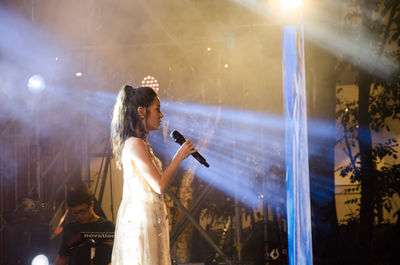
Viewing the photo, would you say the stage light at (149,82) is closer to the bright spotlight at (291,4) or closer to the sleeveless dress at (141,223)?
the bright spotlight at (291,4)

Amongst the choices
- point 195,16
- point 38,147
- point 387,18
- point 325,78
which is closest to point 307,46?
point 325,78

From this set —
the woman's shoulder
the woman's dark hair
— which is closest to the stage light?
the woman's dark hair

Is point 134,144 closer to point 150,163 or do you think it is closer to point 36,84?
point 150,163

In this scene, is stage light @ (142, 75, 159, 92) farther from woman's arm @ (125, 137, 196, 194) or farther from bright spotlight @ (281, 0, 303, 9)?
woman's arm @ (125, 137, 196, 194)

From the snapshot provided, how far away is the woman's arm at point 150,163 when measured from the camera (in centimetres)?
216

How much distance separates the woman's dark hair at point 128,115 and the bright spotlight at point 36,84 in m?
3.49

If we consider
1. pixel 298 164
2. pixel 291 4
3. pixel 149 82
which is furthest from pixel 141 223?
pixel 149 82

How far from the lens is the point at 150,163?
2.18 metres

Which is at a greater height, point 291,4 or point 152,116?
point 291,4

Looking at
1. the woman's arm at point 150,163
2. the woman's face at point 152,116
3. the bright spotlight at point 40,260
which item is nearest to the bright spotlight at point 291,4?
the woman's face at point 152,116

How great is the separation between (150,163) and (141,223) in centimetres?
32

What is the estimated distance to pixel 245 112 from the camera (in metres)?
6.58

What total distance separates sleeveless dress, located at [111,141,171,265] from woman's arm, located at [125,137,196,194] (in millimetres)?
50

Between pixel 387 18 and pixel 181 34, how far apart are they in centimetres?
316
